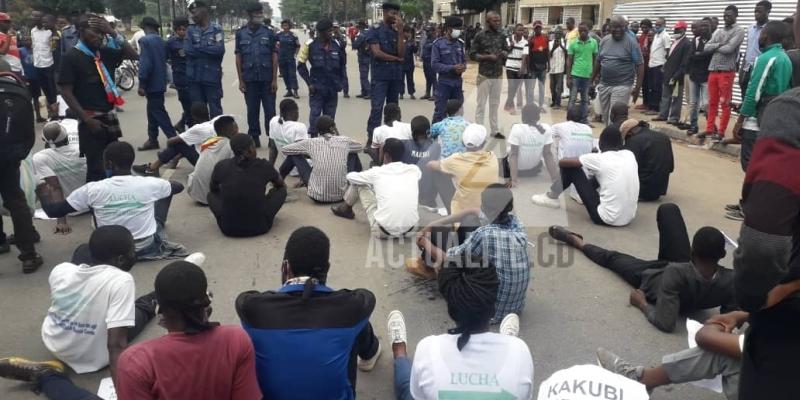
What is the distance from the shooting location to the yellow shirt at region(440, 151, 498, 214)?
5152mm

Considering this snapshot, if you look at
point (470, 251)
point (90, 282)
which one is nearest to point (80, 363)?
point (90, 282)

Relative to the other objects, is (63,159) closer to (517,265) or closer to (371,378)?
(371,378)

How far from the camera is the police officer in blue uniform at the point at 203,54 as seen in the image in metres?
8.69

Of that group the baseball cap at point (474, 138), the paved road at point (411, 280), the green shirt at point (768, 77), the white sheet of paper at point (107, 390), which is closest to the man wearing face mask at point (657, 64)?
the paved road at point (411, 280)

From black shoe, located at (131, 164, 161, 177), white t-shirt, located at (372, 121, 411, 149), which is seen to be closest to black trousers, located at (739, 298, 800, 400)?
white t-shirt, located at (372, 121, 411, 149)

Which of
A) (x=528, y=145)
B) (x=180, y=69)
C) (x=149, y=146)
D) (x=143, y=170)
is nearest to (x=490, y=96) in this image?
(x=528, y=145)

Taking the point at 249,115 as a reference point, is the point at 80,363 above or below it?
below

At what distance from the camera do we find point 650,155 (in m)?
6.45

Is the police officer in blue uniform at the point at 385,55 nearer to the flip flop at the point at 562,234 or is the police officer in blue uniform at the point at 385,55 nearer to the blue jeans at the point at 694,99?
the flip flop at the point at 562,234

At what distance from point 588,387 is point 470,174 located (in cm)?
328

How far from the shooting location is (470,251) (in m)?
3.76

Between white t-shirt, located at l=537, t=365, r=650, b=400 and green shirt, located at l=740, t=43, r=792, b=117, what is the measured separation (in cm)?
445

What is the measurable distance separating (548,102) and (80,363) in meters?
12.6

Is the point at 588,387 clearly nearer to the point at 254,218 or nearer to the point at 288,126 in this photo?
the point at 254,218
